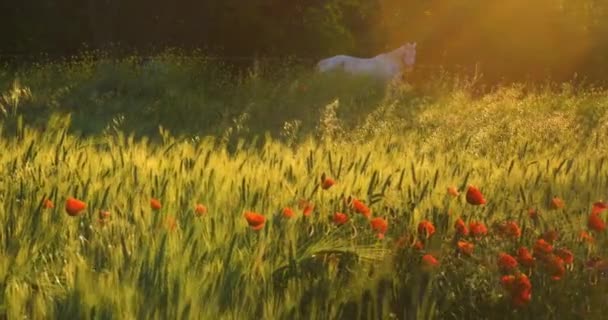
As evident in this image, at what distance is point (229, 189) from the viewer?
3.63 m

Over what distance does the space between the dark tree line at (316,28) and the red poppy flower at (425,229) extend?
14.0 metres

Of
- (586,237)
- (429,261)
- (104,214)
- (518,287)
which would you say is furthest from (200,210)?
(586,237)

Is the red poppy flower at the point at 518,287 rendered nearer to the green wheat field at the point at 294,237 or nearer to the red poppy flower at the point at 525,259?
the green wheat field at the point at 294,237

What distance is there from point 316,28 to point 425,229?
14.9 meters

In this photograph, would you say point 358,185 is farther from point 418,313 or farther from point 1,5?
point 1,5

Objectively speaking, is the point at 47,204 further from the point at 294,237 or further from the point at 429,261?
the point at 429,261

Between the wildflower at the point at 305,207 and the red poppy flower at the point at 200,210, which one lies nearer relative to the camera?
the red poppy flower at the point at 200,210

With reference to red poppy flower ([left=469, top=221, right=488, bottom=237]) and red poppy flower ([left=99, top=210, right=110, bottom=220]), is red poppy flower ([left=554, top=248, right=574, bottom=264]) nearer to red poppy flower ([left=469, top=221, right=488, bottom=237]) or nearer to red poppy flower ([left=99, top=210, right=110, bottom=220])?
red poppy flower ([left=469, top=221, right=488, bottom=237])

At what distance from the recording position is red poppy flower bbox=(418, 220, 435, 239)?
10.1 feet

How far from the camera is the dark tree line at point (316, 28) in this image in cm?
1722

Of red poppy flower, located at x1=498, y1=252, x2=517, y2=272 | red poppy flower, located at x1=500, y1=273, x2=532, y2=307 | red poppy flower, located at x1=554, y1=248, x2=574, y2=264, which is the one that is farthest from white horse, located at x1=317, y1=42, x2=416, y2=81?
red poppy flower, located at x1=500, y1=273, x2=532, y2=307

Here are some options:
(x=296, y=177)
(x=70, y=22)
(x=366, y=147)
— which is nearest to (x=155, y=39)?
(x=70, y=22)

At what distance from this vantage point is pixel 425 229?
3.18m

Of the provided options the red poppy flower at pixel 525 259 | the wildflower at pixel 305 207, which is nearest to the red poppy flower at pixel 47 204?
the wildflower at pixel 305 207
